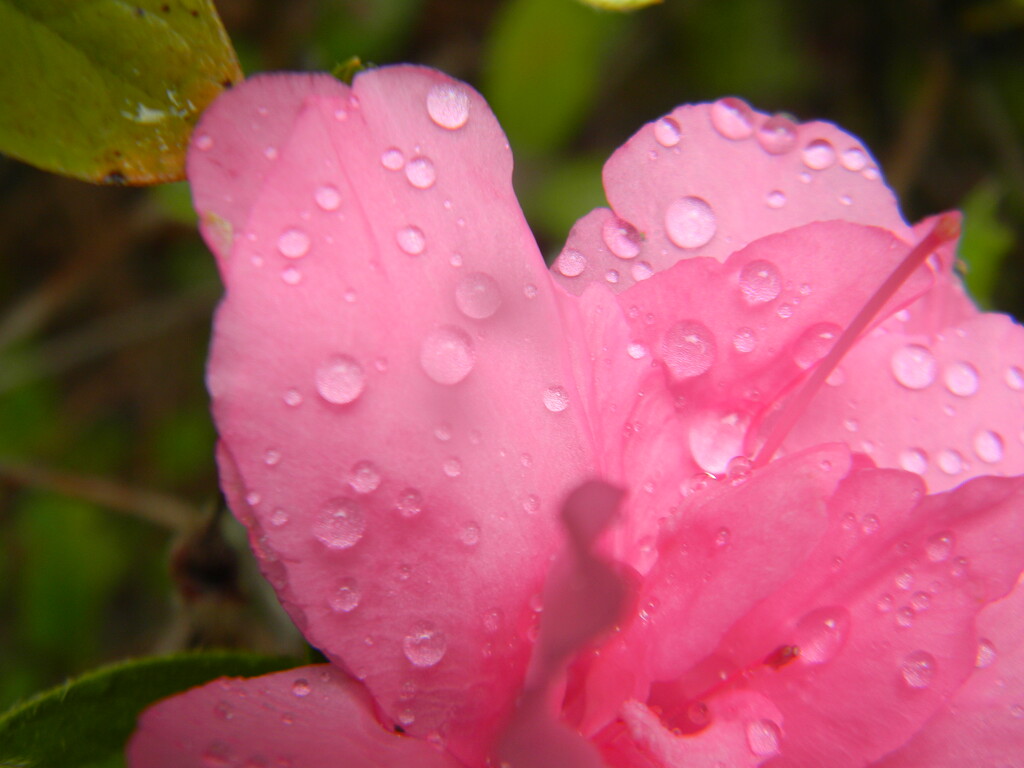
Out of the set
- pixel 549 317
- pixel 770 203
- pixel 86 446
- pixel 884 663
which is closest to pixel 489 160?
pixel 549 317

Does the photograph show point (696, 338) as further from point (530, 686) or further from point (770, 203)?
point (530, 686)

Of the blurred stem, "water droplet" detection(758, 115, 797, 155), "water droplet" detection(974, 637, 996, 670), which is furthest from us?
the blurred stem

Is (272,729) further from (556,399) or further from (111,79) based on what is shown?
(111,79)

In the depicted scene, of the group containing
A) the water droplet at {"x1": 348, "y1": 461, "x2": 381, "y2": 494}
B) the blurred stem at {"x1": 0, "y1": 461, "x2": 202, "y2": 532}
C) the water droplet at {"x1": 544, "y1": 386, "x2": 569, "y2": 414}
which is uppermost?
the water droplet at {"x1": 544, "y1": 386, "x2": 569, "y2": 414}

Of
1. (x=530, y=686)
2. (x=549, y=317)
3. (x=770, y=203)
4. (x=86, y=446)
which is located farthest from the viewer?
(x=86, y=446)

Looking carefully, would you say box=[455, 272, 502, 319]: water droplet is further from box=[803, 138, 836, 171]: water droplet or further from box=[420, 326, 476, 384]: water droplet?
box=[803, 138, 836, 171]: water droplet

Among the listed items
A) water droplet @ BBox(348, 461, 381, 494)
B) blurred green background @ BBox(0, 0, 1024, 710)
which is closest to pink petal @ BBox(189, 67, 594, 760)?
water droplet @ BBox(348, 461, 381, 494)

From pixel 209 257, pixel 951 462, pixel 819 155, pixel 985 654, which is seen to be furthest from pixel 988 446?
pixel 209 257
